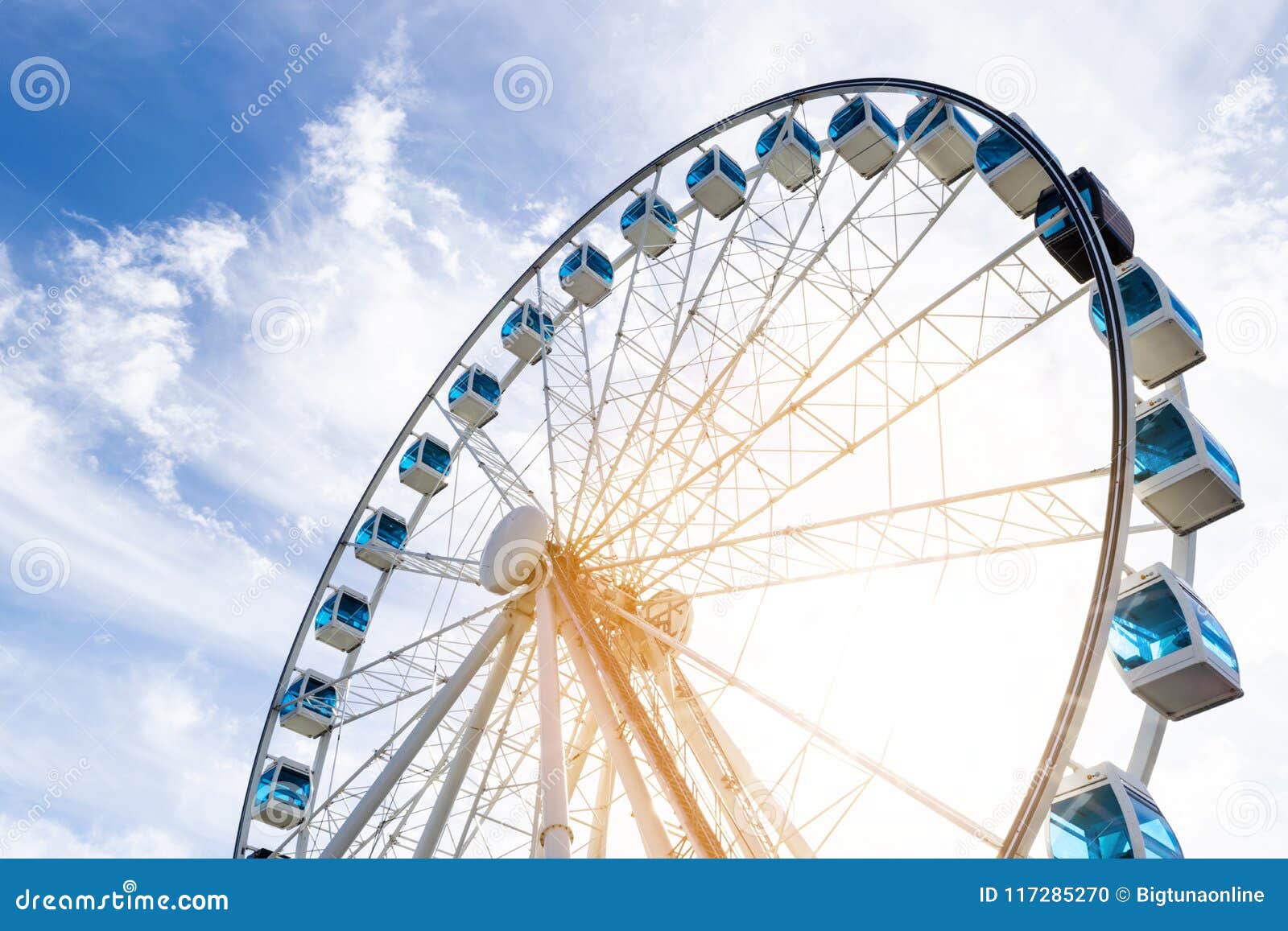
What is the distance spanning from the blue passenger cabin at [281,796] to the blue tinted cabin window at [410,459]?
533 centimetres

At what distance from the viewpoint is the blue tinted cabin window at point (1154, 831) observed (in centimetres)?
715

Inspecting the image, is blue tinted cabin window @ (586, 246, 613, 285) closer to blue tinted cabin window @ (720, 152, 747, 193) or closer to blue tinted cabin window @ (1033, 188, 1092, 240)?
blue tinted cabin window @ (720, 152, 747, 193)

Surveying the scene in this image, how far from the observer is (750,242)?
15172 millimetres

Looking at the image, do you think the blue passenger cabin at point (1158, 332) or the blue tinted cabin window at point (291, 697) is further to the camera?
the blue tinted cabin window at point (291, 697)

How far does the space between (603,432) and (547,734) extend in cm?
524

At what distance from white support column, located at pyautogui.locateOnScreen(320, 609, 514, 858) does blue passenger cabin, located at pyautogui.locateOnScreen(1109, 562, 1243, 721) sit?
8579 mm

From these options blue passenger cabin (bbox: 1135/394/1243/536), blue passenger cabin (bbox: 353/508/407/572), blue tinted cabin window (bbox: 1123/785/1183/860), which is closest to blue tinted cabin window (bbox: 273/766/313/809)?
blue passenger cabin (bbox: 353/508/407/572)

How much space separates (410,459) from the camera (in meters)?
19.0

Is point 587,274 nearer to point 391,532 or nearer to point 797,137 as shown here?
point 797,137

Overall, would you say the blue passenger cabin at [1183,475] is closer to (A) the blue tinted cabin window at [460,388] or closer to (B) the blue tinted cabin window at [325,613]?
(A) the blue tinted cabin window at [460,388]

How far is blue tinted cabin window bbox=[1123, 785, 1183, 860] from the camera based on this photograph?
23.5 feet

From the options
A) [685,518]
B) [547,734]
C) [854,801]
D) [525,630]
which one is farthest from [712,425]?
[854,801]

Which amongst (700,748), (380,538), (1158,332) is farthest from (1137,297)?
(380,538)

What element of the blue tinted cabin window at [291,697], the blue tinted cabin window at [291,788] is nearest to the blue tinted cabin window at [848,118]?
the blue tinted cabin window at [291,697]
